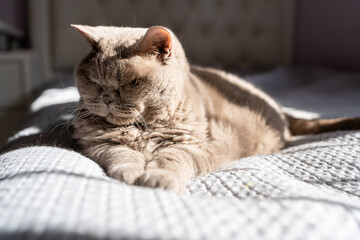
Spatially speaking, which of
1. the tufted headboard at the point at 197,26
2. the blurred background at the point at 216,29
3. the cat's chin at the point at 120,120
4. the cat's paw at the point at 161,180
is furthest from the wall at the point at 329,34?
the cat's paw at the point at 161,180

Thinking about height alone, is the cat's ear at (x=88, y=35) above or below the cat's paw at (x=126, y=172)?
above

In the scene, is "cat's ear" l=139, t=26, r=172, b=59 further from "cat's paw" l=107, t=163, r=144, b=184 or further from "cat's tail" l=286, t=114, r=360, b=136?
"cat's tail" l=286, t=114, r=360, b=136

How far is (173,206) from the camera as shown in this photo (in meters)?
0.64

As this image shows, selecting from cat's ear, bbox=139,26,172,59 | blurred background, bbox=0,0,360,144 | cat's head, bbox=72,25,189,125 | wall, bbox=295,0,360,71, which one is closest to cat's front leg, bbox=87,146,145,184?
cat's head, bbox=72,25,189,125

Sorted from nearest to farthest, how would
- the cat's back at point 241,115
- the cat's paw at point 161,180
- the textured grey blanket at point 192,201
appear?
the textured grey blanket at point 192,201 → the cat's paw at point 161,180 → the cat's back at point 241,115

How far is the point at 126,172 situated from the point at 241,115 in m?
0.72

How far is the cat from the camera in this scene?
966mm

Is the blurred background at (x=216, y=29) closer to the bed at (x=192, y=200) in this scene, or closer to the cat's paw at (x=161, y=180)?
the bed at (x=192, y=200)

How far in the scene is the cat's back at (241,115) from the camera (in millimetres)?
1309

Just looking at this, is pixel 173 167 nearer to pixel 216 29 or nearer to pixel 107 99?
pixel 107 99

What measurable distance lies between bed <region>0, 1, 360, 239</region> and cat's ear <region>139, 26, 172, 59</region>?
39 centimetres

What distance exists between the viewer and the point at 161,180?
79 cm

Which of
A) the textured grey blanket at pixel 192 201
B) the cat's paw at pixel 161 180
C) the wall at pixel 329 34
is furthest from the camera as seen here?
the wall at pixel 329 34

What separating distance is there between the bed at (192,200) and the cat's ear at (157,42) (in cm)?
39
